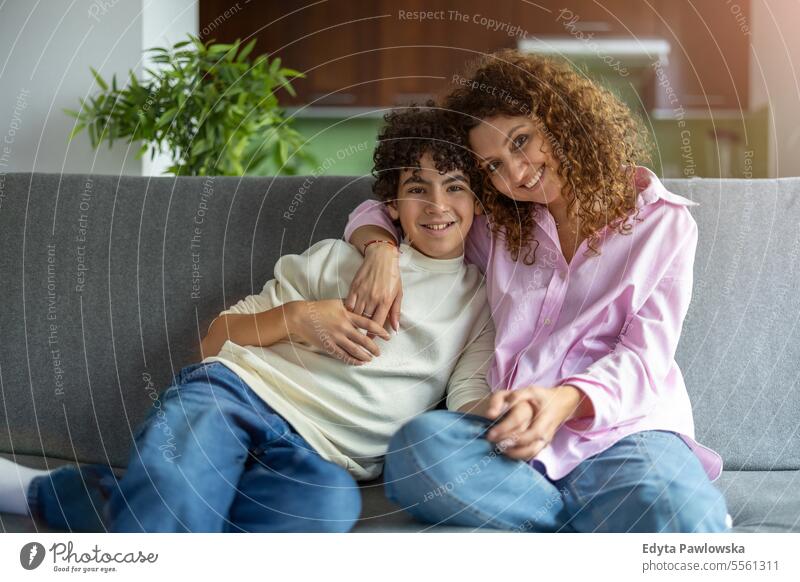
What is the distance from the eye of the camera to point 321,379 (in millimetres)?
717

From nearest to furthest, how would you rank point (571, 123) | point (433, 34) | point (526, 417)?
point (526, 417), point (571, 123), point (433, 34)

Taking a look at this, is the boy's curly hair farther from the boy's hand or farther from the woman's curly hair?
the boy's hand

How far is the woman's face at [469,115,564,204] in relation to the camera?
0.68m

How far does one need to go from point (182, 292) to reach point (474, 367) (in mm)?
333

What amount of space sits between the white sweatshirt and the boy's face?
15 mm

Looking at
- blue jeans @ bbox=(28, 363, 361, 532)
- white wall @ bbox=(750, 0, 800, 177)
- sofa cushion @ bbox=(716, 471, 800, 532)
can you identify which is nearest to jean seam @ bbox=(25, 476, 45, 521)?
blue jeans @ bbox=(28, 363, 361, 532)

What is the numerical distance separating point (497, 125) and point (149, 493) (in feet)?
1.38

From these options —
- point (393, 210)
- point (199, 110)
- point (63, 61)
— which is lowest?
point (393, 210)

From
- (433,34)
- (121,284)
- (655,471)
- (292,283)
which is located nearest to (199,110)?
(433,34)

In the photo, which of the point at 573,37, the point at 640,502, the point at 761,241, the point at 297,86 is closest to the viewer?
the point at 640,502

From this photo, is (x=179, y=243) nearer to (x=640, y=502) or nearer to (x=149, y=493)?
(x=149, y=493)

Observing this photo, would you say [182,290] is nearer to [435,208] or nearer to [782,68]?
[435,208]
